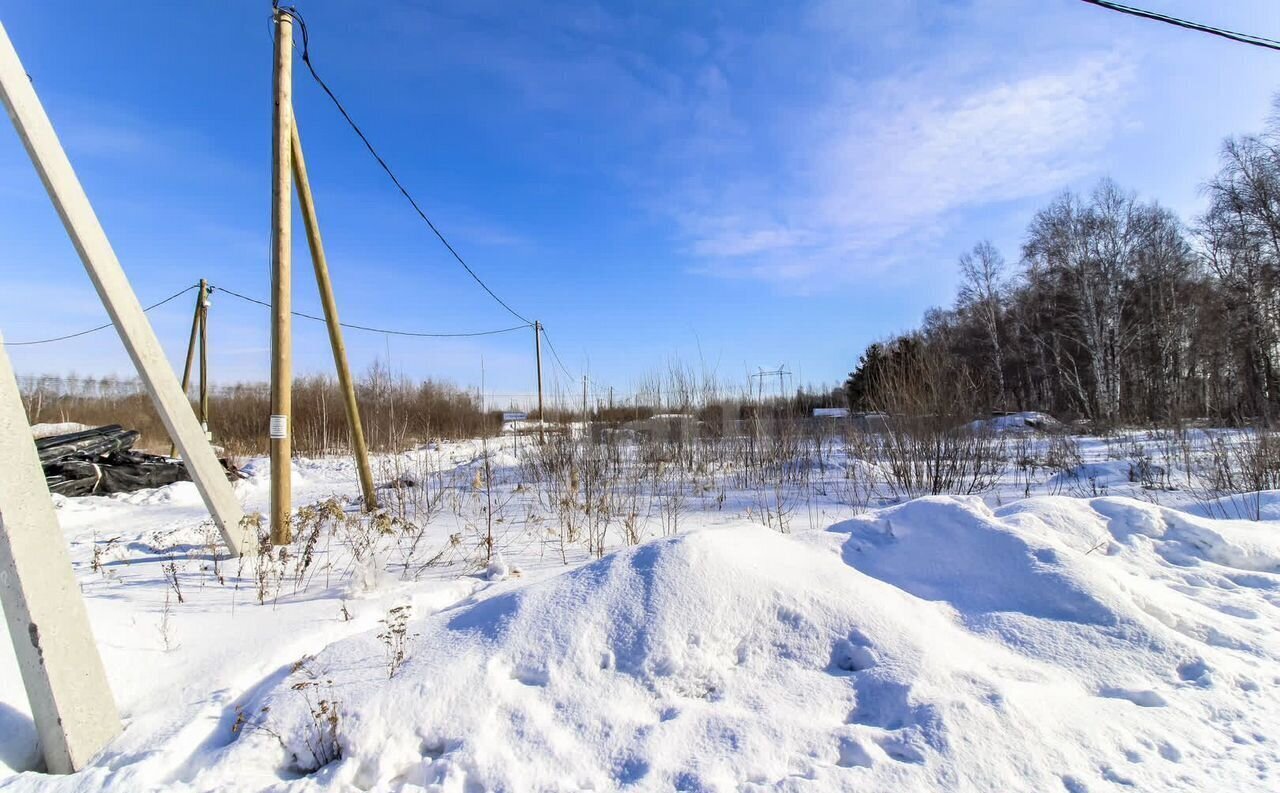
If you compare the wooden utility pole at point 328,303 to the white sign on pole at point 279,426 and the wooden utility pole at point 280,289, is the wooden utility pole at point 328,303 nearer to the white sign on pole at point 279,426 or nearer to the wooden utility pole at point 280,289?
the wooden utility pole at point 280,289

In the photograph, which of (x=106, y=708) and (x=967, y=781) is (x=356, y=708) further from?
(x=967, y=781)

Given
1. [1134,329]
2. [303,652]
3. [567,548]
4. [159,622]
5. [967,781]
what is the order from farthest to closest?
[1134,329] → [567,548] → [159,622] → [303,652] → [967,781]

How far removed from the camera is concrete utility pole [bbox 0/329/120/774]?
1.48m

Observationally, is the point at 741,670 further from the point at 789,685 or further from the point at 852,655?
the point at 852,655

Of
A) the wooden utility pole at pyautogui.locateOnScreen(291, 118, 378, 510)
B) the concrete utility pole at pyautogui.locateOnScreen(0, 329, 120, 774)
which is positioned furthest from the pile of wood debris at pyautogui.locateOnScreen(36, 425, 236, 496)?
the concrete utility pole at pyautogui.locateOnScreen(0, 329, 120, 774)

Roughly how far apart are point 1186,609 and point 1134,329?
992 inches

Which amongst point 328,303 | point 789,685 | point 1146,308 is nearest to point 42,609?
point 789,685

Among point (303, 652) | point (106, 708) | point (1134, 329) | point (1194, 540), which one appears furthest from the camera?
point (1134, 329)

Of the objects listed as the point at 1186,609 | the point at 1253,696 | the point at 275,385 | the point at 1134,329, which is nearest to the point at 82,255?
the point at 275,385

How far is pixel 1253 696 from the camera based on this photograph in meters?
1.76

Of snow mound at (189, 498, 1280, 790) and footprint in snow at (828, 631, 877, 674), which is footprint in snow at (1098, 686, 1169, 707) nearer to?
snow mound at (189, 498, 1280, 790)

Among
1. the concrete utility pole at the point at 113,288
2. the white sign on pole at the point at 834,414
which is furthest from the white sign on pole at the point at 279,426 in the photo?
the white sign on pole at the point at 834,414

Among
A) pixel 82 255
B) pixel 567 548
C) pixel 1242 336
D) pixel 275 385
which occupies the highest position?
pixel 1242 336

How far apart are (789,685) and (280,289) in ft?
13.8
